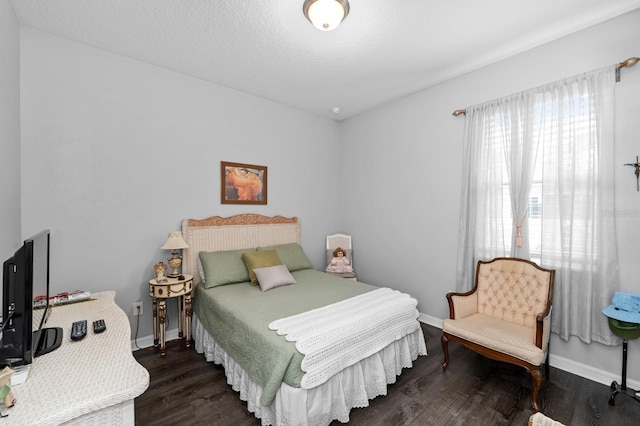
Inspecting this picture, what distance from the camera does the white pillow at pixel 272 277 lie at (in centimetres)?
287

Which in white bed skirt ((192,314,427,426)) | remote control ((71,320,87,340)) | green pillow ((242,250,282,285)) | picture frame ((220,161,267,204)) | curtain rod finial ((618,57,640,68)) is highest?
curtain rod finial ((618,57,640,68))

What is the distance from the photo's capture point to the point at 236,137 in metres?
3.55

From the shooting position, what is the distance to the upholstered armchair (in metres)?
2.08

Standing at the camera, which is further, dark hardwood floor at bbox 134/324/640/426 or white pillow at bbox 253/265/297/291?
white pillow at bbox 253/265/297/291

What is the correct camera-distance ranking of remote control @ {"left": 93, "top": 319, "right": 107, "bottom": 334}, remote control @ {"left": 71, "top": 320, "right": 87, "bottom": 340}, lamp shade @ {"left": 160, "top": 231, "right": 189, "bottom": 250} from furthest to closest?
lamp shade @ {"left": 160, "top": 231, "right": 189, "bottom": 250}
remote control @ {"left": 93, "top": 319, "right": 107, "bottom": 334}
remote control @ {"left": 71, "top": 320, "right": 87, "bottom": 340}

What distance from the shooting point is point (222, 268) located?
3027 millimetres

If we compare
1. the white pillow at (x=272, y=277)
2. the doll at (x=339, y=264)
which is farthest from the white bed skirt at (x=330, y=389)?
the doll at (x=339, y=264)

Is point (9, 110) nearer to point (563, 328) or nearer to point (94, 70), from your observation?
point (94, 70)

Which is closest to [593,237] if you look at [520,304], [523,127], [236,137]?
[520,304]

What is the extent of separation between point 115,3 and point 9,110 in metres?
1.08

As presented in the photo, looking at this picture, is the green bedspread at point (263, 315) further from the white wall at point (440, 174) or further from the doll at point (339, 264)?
the white wall at point (440, 174)

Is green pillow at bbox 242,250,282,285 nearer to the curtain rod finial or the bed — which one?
the bed

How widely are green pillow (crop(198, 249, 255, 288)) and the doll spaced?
1347mm

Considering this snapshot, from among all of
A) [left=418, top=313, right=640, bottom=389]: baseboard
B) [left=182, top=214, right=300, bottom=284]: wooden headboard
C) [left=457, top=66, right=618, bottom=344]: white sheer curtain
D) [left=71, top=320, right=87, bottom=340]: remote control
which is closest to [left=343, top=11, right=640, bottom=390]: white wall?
[left=418, top=313, right=640, bottom=389]: baseboard
